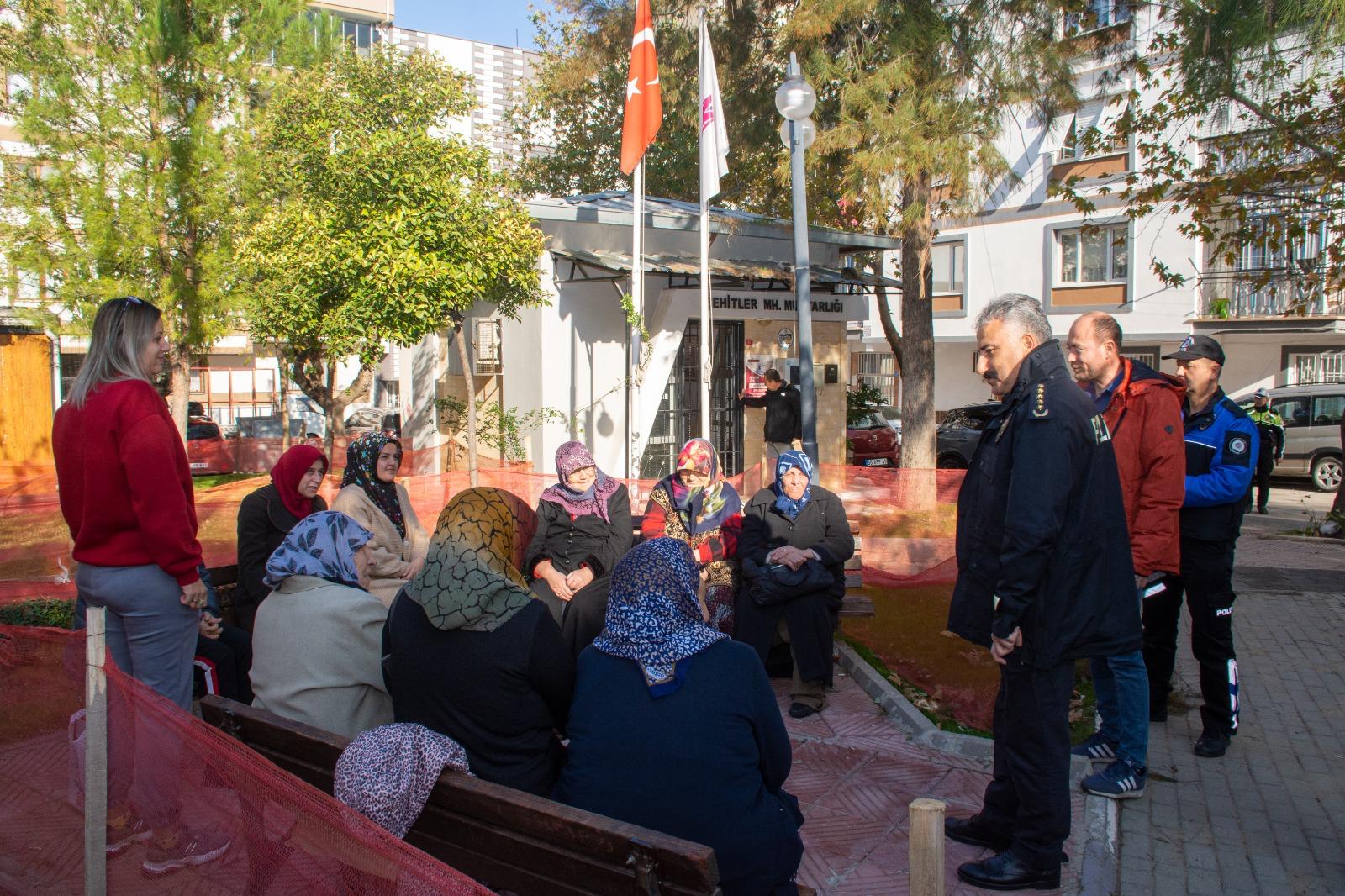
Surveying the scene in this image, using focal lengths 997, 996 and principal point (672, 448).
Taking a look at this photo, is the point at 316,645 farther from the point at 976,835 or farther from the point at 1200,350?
the point at 1200,350

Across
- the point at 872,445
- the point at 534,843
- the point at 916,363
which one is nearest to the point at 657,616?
the point at 534,843

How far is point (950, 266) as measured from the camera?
101 feet

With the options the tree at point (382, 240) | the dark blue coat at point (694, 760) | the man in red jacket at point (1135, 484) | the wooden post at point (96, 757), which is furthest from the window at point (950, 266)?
the wooden post at point (96, 757)

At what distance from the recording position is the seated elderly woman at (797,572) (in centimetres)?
564

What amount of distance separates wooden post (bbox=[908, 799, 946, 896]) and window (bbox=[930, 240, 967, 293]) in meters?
29.8

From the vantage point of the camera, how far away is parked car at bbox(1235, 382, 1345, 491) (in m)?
18.8

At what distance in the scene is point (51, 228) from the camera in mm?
13922

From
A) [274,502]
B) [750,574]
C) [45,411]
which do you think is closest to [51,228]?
[45,411]

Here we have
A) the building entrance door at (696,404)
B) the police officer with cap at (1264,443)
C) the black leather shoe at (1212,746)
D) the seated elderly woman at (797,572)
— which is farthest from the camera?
the building entrance door at (696,404)

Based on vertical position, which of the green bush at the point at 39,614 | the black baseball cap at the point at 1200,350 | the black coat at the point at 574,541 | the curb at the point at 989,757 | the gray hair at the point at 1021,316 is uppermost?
the gray hair at the point at 1021,316

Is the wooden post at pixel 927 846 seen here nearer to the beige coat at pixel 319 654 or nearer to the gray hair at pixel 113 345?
the beige coat at pixel 319 654

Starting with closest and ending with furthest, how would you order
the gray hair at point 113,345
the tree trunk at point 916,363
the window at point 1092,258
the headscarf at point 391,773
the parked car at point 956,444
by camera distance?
the headscarf at point 391,773
the gray hair at point 113,345
the tree trunk at point 916,363
the parked car at point 956,444
the window at point 1092,258

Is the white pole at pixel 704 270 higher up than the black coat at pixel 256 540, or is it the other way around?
the white pole at pixel 704 270

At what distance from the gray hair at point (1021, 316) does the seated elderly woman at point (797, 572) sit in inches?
97.3
